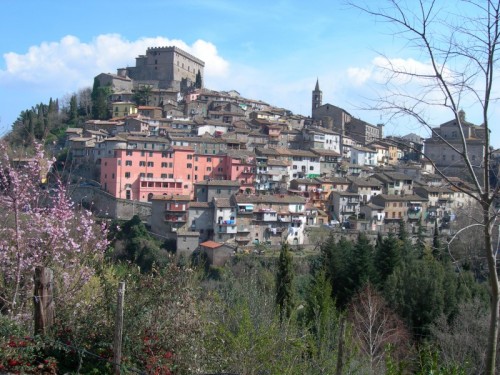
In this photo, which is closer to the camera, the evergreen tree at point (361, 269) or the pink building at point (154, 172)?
the evergreen tree at point (361, 269)

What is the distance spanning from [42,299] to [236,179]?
32.1 m

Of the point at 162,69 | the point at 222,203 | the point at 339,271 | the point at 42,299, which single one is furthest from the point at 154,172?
the point at 42,299

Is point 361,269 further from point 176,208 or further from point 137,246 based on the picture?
point 176,208

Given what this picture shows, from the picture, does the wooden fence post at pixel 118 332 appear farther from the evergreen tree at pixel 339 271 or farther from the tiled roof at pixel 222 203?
the tiled roof at pixel 222 203

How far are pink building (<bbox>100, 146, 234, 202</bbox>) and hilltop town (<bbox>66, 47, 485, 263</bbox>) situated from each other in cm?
7

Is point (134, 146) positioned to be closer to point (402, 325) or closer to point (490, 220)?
point (402, 325)

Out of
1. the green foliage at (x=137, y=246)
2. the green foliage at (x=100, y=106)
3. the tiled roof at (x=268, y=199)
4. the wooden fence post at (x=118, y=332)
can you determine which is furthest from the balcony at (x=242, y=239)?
the wooden fence post at (x=118, y=332)

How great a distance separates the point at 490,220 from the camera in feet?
10.6

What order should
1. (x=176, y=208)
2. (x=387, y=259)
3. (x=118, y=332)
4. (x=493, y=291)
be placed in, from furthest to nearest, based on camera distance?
1. (x=176, y=208)
2. (x=387, y=259)
3. (x=118, y=332)
4. (x=493, y=291)

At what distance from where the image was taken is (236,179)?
36.5m

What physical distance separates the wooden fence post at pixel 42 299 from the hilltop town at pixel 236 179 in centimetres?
2040

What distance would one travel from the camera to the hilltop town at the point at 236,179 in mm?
30922

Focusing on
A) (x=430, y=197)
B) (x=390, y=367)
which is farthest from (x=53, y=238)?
(x=430, y=197)

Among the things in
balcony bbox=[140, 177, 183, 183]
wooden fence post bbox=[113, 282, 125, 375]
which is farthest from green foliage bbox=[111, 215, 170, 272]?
wooden fence post bbox=[113, 282, 125, 375]
